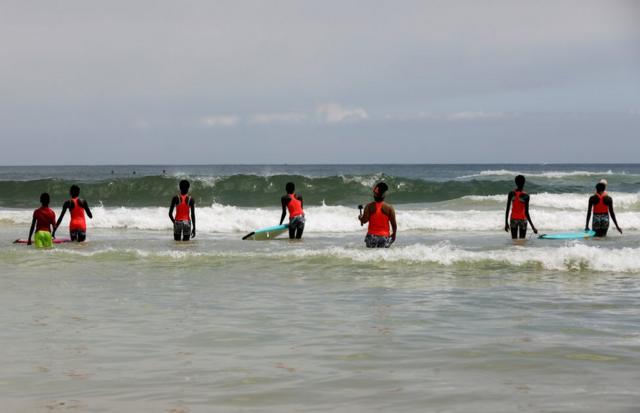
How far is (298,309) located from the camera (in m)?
8.12

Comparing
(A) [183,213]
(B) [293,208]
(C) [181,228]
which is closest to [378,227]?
(B) [293,208]

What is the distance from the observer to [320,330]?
6.99m

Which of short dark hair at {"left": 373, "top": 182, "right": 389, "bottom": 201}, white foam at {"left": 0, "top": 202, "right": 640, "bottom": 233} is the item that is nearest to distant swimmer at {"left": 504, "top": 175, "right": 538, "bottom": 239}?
short dark hair at {"left": 373, "top": 182, "right": 389, "bottom": 201}

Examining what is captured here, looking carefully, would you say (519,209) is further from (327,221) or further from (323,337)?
(323,337)

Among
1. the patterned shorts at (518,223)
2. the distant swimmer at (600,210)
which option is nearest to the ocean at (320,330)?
the patterned shorts at (518,223)

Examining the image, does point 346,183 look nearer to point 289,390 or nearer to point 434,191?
point 434,191

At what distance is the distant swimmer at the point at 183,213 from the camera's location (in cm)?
1598

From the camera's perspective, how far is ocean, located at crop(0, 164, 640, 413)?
4949 millimetres

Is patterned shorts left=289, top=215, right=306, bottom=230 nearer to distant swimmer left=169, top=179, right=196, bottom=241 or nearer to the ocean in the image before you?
the ocean

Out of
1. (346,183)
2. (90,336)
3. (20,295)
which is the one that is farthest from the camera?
(346,183)

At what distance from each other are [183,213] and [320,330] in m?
9.93

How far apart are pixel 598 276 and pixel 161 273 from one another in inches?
251

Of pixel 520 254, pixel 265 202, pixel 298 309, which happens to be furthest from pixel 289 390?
pixel 265 202

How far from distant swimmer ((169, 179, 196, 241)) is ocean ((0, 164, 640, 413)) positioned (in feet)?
2.84
